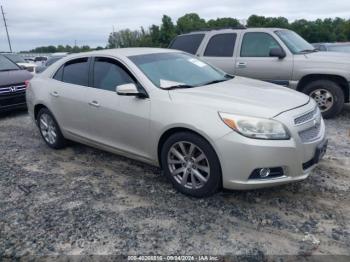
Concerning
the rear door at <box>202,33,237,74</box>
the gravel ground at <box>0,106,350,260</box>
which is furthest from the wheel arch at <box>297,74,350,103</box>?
the gravel ground at <box>0,106,350,260</box>

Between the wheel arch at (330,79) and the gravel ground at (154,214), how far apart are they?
214 cm

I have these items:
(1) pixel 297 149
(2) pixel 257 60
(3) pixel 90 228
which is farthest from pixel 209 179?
(2) pixel 257 60

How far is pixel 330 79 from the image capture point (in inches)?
259

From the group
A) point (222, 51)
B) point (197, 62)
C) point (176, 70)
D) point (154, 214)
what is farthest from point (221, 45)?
point (154, 214)

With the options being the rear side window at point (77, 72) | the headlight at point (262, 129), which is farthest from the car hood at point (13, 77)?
the headlight at point (262, 129)

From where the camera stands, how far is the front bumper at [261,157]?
314 centimetres

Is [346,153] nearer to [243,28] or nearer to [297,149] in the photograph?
[297,149]

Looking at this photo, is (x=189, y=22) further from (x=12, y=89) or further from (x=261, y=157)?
(x=261, y=157)

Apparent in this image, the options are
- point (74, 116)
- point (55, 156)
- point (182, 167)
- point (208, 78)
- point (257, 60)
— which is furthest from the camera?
point (257, 60)

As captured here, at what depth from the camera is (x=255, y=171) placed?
322 centimetres

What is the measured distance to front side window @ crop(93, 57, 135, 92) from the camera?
418cm

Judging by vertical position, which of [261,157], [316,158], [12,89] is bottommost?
[316,158]

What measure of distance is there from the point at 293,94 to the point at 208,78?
3.58 feet

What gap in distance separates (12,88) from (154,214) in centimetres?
596
